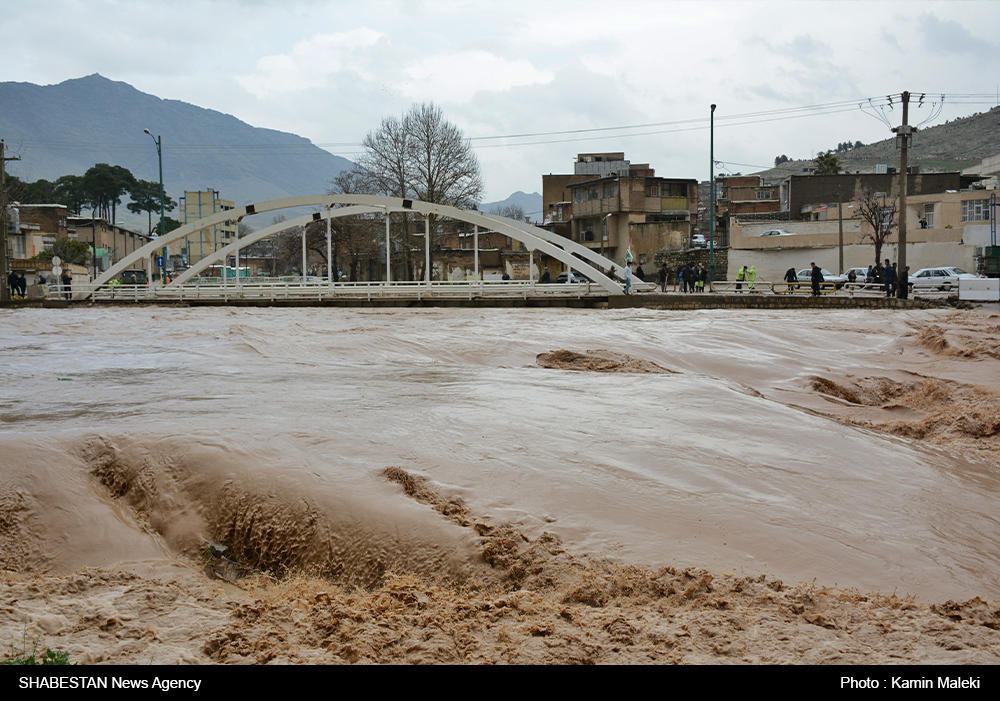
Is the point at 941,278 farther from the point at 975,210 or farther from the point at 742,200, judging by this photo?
the point at 742,200

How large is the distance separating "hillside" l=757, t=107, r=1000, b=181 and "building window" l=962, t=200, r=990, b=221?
53.7m

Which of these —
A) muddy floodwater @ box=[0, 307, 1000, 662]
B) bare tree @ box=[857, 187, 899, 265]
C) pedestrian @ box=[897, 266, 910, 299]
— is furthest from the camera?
bare tree @ box=[857, 187, 899, 265]

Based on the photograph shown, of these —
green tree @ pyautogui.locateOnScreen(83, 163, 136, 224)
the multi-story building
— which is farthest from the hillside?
green tree @ pyautogui.locateOnScreen(83, 163, 136, 224)

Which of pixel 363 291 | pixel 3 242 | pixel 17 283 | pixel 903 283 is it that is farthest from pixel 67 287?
pixel 903 283

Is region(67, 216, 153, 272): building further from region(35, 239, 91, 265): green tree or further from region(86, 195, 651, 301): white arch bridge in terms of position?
region(86, 195, 651, 301): white arch bridge

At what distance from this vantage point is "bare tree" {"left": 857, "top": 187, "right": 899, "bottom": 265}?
42.1m

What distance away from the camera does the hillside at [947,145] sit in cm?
10819

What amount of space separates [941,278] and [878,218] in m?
9.91

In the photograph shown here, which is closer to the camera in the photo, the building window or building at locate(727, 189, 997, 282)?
building at locate(727, 189, 997, 282)

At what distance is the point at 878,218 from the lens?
43.0 meters

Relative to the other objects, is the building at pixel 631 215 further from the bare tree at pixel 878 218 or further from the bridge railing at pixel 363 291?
the bridge railing at pixel 363 291
